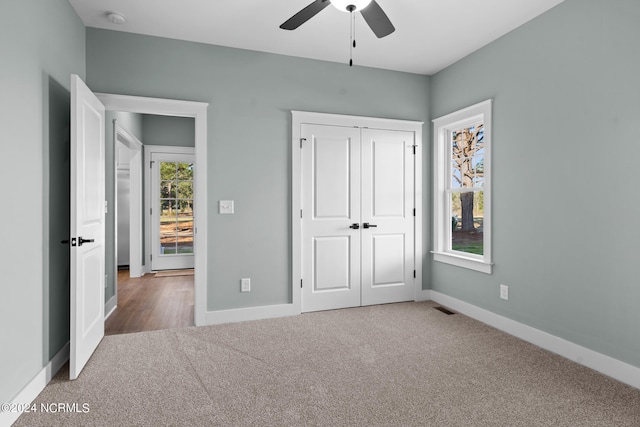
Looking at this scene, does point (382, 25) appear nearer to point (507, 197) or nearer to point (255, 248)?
point (507, 197)

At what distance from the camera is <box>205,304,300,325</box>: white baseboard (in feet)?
11.5

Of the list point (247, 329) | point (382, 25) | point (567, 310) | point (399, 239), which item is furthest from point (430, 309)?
point (382, 25)

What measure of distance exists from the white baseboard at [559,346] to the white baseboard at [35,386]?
3.57 m

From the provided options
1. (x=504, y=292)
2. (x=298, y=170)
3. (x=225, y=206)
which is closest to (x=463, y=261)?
(x=504, y=292)

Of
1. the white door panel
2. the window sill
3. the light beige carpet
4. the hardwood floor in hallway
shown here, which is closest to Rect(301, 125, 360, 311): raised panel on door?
the light beige carpet

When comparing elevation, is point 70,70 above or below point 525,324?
above

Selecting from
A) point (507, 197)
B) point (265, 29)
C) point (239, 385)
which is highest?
point (265, 29)

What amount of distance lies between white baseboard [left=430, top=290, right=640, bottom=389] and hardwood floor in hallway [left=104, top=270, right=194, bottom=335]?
112 inches

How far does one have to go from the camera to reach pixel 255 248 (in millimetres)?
3670

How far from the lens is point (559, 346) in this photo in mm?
2820

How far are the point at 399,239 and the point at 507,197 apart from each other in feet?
4.25

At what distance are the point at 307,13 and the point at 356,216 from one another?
7.21ft

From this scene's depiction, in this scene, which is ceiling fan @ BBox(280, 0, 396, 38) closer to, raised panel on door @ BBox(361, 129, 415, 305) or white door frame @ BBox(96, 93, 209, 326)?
white door frame @ BBox(96, 93, 209, 326)

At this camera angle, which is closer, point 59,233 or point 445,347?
point 59,233
